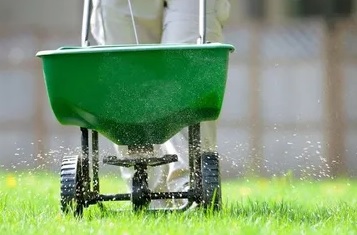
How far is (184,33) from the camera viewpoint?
508 centimetres

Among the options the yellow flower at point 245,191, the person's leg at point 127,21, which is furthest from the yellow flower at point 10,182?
the person's leg at point 127,21

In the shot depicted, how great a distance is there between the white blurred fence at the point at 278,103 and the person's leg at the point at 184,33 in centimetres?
456

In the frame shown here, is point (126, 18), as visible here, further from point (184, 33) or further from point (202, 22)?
point (202, 22)

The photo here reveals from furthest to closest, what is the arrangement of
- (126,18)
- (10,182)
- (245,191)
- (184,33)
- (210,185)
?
(10,182) → (245,191) → (126,18) → (184,33) → (210,185)

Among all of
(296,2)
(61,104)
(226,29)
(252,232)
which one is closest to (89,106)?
(61,104)

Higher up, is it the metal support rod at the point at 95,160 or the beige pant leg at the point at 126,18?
the beige pant leg at the point at 126,18

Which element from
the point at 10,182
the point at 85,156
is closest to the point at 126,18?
the point at 85,156

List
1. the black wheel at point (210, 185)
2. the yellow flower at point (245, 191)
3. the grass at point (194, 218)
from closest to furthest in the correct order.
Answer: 1. the grass at point (194, 218)
2. the black wheel at point (210, 185)
3. the yellow flower at point (245, 191)

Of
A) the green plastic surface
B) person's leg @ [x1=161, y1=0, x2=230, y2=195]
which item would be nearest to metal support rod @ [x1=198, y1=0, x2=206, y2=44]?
the green plastic surface

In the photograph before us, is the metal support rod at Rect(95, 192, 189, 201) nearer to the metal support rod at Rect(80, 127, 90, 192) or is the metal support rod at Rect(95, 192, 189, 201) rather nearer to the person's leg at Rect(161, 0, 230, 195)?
the metal support rod at Rect(80, 127, 90, 192)

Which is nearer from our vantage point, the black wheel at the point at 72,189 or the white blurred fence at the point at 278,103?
A: the black wheel at the point at 72,189

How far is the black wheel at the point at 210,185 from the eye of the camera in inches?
183

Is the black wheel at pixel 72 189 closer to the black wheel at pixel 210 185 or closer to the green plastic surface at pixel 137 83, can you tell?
the green plastic surface at pixel 137 83

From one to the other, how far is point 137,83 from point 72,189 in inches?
18.9
